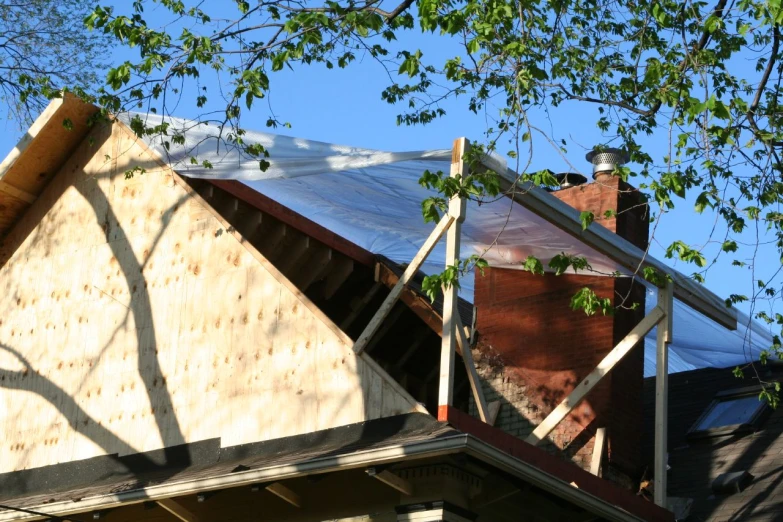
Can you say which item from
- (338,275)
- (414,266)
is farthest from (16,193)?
(414,266)

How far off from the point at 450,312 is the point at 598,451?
3.60 metres

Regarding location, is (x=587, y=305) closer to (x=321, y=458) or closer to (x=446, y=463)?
(x=446, y=463)

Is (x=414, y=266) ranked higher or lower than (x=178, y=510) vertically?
higher

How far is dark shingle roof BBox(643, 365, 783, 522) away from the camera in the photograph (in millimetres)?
13125

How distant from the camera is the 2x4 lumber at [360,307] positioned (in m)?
16.4

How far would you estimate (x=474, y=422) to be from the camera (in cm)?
1119

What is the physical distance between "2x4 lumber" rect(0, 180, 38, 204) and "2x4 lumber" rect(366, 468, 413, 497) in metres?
6.92

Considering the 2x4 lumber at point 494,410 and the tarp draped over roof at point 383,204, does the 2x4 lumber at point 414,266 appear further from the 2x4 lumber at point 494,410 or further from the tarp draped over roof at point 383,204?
the 2x4 lumber at point 494,410

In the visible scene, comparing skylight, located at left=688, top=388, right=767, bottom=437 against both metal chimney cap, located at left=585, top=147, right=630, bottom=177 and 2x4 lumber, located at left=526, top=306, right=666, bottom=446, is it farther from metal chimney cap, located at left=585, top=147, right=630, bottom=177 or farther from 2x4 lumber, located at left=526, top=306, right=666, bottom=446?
metal chimney cap, located at left=585, top=147, right=630, bottom=177

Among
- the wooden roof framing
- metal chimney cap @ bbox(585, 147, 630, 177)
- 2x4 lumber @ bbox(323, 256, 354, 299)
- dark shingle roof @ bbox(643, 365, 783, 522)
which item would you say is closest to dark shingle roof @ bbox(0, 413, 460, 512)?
the wooden roof framing

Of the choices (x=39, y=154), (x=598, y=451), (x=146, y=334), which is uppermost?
(x=39, y=154)

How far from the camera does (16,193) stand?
15.6m

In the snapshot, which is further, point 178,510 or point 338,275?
point 338,275

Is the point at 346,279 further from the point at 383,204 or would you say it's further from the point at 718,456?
the point at 718,456
